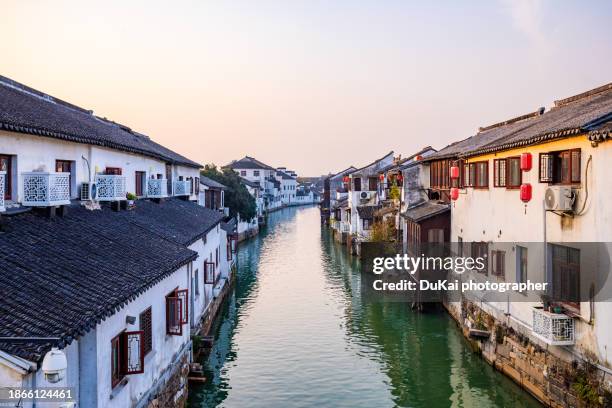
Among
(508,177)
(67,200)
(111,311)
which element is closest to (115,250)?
(67,200)

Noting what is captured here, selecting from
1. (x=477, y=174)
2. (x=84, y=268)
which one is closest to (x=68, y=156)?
(x=84, y=268)

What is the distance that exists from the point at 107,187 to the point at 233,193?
38.0m

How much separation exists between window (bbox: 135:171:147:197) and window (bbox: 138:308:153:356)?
1018 centimetres

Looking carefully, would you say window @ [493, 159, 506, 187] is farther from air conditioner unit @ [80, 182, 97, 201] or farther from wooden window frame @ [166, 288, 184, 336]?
air conditioner unit @ [80, 182, 97, 201]

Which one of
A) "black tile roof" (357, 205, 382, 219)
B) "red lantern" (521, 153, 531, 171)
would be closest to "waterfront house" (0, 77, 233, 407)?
"red lantern" (521, 153, 531, 171)

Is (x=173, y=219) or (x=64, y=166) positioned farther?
(x=173, y=219)

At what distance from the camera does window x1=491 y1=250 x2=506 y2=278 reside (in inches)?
742

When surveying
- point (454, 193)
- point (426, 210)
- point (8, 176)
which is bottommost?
point (426, 210)

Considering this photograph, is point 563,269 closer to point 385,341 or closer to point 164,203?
point 385,341

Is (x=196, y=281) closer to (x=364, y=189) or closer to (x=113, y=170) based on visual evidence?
(x=113, y=170)

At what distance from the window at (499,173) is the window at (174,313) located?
1074 cm

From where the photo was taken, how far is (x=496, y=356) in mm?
18328

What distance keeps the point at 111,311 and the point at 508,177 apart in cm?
1345

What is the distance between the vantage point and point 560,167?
1465 cm
